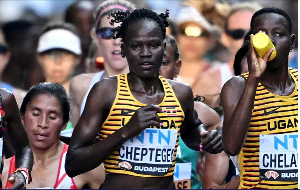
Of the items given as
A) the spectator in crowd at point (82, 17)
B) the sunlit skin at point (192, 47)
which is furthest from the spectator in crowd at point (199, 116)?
the spectator in crowd at point (82, 17)

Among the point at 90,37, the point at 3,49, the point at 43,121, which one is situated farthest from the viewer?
the point at 90,37

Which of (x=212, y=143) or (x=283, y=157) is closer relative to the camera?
(x=283, y=157)

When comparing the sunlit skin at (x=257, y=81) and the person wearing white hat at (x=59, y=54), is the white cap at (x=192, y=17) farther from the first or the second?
the sunlit skin at (x=257, y=81)

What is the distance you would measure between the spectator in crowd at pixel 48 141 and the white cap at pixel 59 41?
205cm

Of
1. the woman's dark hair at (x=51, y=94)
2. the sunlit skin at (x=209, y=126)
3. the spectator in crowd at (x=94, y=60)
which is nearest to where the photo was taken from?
the woman's dark hair at (x=51, y=94)

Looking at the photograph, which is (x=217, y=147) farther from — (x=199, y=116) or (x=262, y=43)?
(x=199, y=116)

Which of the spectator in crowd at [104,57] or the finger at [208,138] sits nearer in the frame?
the finger at [208,138]

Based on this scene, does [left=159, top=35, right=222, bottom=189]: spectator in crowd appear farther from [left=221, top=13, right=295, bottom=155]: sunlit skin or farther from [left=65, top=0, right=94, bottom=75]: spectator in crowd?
[left=65, top=0, right=94, bottom=75]: spectator in crowd

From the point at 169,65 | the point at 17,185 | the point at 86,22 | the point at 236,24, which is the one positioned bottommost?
the point at 17,185

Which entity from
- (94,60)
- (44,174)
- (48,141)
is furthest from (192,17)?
(44,174)

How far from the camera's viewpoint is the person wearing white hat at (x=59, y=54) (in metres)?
7.90

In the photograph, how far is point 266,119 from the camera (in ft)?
15.5

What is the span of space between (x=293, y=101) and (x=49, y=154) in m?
2.08

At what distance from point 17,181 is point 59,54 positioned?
3.38m
